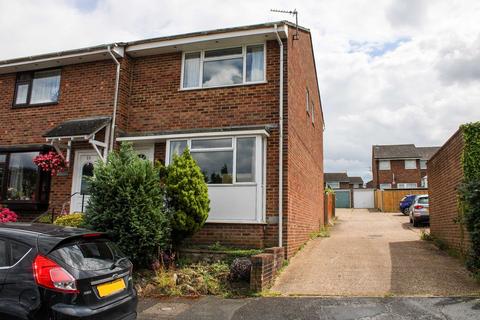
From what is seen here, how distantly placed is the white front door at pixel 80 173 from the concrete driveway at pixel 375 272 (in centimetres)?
612

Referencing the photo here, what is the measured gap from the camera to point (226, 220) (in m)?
9.89

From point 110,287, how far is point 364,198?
40.0 metres

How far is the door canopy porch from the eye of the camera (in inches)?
417

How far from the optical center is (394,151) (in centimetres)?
4603

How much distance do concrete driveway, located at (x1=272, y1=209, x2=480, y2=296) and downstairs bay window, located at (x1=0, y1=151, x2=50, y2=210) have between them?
23.7 ft

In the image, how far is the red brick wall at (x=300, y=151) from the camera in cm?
1033

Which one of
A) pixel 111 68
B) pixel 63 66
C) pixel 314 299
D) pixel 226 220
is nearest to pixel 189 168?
pixel 226 220

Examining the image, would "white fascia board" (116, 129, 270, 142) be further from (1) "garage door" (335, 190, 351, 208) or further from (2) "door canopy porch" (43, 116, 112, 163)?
(1) "garage door" (335, 190, 351, 208)

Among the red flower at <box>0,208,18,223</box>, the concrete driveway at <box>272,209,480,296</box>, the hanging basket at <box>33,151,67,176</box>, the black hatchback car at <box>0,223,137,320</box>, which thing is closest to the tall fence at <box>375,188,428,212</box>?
the concrete driveway at <box>272,209,480,296</box>

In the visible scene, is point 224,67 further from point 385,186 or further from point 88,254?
point 385,186

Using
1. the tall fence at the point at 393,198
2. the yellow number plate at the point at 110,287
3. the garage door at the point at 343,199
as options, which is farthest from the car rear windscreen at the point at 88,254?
the garage door at the point at 343,199

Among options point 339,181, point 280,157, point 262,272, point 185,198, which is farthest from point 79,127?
point 339,181

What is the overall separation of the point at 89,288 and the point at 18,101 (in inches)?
426

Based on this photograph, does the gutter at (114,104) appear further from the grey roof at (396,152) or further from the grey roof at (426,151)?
the grey roof at (426,151)
